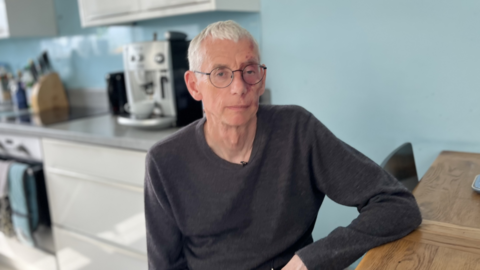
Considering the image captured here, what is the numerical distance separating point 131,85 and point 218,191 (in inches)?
45.4

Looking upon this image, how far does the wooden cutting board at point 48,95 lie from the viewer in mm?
2732

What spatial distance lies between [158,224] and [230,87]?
45cm

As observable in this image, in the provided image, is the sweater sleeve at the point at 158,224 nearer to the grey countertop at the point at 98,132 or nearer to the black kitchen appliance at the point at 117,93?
the grey countertop at the point at 98,132

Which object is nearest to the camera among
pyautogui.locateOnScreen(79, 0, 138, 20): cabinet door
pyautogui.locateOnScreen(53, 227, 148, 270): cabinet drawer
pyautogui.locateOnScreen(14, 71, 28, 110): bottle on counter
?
pyautogui.locateOnScreen(53, 227, 148, 270): cabinet drawer

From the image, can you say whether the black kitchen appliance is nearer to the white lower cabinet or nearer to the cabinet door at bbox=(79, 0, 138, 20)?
the cabinet door at bbox=(79, 0, 138, 20)

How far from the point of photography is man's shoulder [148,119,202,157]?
1093mm

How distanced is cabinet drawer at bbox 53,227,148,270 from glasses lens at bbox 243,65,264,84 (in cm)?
115

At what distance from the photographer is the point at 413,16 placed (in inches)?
56.3

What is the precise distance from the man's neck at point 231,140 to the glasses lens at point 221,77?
0.41ft

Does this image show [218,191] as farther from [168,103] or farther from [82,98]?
[82,98]

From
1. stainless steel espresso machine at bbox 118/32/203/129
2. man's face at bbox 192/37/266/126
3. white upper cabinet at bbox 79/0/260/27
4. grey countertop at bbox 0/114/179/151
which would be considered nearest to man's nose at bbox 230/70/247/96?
man's face at bbox 192/37/266/126

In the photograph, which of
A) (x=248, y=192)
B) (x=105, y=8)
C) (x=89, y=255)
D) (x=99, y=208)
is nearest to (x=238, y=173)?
(x=248, y=192)

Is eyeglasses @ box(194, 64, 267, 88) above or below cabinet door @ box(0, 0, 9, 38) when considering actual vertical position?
below

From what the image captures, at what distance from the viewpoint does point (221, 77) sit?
3.25ft
